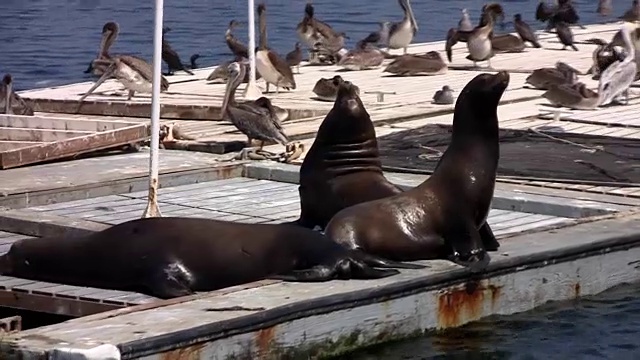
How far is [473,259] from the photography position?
920cm

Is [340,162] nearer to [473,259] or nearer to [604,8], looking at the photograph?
[473,259]

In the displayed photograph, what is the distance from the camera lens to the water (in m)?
8.80

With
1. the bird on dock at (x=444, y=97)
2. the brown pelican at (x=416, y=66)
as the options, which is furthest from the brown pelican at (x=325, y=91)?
the brown pelican at (x=416, y=66)

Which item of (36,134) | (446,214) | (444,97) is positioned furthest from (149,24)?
(446,214)

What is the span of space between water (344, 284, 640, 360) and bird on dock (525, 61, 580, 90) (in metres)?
7.99

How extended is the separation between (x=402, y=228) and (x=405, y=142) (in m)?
5.01

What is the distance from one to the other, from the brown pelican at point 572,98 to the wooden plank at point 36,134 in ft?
→ 16.0

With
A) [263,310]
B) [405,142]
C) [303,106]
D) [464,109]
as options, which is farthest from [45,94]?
[263,310]

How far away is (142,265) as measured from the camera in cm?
862

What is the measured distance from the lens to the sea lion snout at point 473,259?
9.16 metres

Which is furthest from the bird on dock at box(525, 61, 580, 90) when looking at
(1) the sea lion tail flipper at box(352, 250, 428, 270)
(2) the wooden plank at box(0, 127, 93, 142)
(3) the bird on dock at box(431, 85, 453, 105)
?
(1) the sea lion tail flipper at box(352, 250, 428, 270)

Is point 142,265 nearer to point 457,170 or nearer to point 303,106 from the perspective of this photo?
point 457,170

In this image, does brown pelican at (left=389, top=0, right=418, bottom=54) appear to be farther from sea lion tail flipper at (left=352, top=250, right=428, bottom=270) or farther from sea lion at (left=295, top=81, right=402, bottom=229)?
sea lion tail flipper at (left=352, top=250, right=428, bottom=270)

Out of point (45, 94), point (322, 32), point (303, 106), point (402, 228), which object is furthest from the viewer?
point (322, 32)
